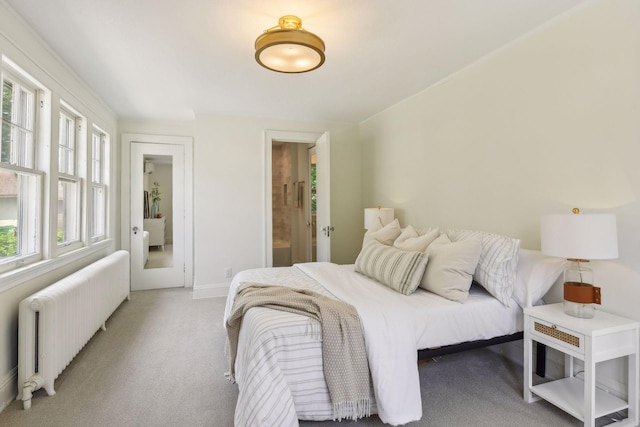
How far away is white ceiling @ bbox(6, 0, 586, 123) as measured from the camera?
204 centimetres

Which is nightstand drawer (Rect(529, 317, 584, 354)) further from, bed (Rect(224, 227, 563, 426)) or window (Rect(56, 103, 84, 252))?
window (Rect(56, 103, 84, 252))

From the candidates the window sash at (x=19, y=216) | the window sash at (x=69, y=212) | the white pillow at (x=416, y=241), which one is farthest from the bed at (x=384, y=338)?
the window sash at (x=69, y=212)

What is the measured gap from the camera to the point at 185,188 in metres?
4.84

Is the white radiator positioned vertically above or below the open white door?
below

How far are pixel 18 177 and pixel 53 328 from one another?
1121mm

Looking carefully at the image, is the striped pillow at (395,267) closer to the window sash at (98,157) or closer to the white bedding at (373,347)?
the white bedding at (373,347)

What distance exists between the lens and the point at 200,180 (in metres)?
4.27

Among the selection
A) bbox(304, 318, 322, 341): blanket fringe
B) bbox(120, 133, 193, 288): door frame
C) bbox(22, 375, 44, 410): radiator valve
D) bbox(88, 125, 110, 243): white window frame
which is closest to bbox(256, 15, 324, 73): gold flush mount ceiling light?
bbox(304, 318, 322, 341): blanket fringe

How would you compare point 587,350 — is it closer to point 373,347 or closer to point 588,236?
point 588,236

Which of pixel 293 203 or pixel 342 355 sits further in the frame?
pixel 293 203

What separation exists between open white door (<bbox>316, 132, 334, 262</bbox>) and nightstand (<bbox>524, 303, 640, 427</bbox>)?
259cm

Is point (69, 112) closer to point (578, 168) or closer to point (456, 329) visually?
point (456, 329)

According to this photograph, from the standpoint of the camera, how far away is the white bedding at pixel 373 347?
1581mm

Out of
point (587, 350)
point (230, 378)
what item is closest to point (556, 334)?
point (587, 350)
